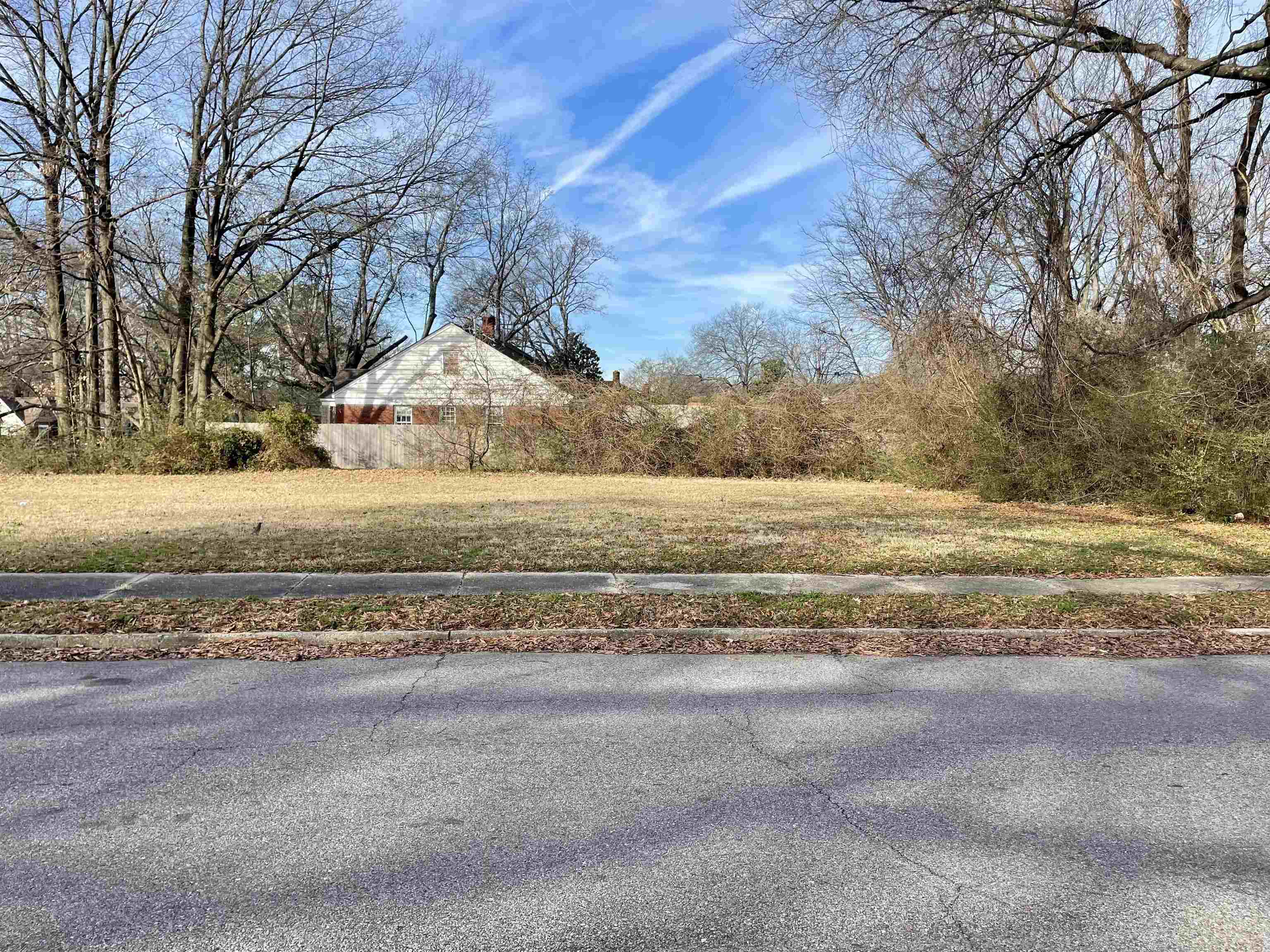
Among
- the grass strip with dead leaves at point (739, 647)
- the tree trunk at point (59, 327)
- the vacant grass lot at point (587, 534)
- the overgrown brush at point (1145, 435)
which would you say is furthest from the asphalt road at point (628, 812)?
the tree trunk at point (59, 327)

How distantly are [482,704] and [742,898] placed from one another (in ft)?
8.82

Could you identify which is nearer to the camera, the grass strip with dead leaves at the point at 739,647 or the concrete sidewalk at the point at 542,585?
the grass strip with dead leaves at the point at 739,647

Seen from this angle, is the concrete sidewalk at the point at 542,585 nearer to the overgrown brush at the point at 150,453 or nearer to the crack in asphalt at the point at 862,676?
the crack in asphalt at the point at 862,676

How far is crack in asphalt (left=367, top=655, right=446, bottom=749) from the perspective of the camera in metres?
5.00

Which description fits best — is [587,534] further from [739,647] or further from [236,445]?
[236,445]

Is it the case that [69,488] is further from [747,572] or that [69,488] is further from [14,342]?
[747,572]

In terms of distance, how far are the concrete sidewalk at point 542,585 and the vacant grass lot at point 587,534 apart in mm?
421

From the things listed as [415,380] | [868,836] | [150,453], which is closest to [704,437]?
[150,453]

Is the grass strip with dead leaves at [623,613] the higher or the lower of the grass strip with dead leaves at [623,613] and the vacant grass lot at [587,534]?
the lower

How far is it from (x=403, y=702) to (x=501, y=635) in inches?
65.8

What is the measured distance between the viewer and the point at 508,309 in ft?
215

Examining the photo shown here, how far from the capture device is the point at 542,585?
9.09 meters

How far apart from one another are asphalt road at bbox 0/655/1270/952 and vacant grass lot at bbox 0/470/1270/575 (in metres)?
4.39

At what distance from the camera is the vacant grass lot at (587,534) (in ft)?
34.4
